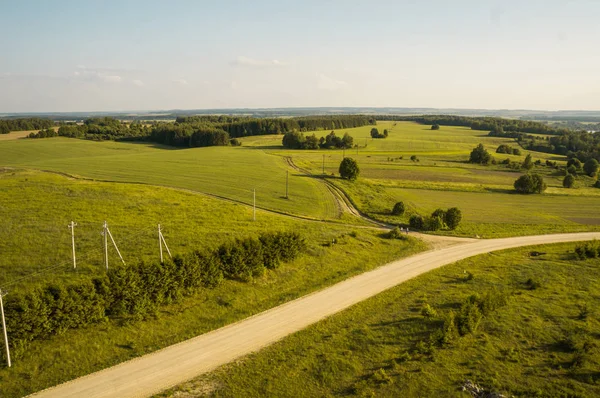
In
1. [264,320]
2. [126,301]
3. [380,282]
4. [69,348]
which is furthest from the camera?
[380,282]

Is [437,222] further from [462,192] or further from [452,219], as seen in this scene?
[462,192]

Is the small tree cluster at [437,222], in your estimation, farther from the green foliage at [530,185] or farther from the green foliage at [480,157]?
the green foliage at [480,157]

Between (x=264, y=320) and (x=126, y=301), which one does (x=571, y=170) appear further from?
(x=126, y=301)

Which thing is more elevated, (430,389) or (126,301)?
(126,301)

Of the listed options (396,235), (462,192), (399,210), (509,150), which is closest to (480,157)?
(509,150)

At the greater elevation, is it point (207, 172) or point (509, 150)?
point (509, 150)

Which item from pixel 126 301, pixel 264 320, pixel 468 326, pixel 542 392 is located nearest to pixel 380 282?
pixel 468 326

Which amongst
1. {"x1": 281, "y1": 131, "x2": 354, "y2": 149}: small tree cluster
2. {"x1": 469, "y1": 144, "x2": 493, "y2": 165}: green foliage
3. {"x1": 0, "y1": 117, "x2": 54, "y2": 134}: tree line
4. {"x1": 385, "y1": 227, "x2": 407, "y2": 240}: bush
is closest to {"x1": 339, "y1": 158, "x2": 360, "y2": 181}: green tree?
{"x1": 385, "y1": 227, "x2": 407, "y2": 240}: bush
